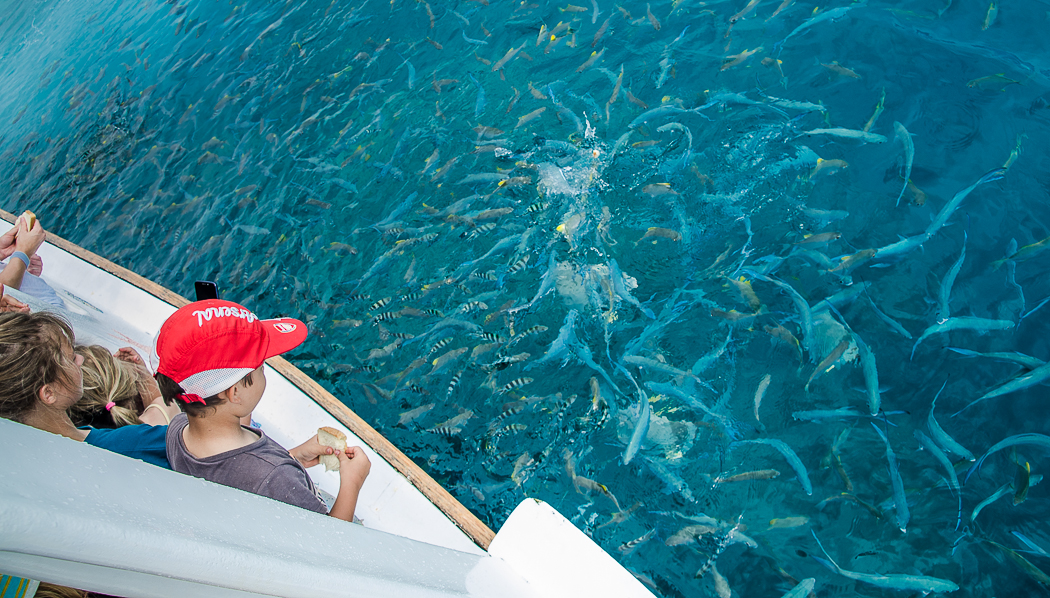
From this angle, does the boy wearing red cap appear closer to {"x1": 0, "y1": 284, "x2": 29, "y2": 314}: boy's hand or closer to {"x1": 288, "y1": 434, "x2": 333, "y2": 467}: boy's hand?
{"x1": 288, "y1": 434, "x2": 333, "y2": 467}: boy's hand

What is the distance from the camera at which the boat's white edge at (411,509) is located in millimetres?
1740

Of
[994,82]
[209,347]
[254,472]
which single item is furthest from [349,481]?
[994,82]

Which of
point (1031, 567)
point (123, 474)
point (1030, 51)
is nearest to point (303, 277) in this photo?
point (123, 474)

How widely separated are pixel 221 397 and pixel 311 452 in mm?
684

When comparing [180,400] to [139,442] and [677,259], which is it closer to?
[139,442]

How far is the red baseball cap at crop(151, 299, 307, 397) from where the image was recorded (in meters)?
1.63

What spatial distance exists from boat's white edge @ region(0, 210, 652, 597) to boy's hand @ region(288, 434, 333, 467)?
21cm

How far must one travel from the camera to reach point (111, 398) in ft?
8.14

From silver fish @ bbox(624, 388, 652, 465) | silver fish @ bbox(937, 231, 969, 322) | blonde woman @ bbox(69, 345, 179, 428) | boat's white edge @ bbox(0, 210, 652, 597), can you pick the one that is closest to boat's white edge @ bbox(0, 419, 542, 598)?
boat's white edge @ bbox(0, 210, 652, 597)

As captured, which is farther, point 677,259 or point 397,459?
point 677,259

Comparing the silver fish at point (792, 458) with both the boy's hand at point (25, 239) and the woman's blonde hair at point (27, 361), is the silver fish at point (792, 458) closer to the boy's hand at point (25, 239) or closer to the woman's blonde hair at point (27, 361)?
the woman's blonde hair at point (27, 361)

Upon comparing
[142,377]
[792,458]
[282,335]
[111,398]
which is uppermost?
[282,335]

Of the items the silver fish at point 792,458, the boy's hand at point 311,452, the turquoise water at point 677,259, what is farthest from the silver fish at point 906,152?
the boy's hand at point 311,452

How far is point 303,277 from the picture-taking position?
4641 millimetres
